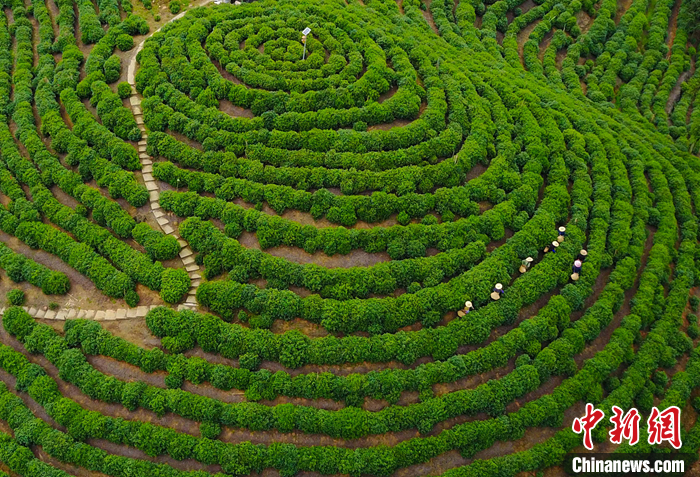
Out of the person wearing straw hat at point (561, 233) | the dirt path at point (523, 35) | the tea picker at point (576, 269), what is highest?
the dirt path at point (523, 35)

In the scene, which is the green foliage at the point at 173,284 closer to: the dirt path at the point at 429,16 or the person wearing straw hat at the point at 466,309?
the person wearing straw hat at the point at 466,309

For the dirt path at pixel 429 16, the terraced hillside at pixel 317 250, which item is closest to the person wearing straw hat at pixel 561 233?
the terraced hillside at pixel 317 250

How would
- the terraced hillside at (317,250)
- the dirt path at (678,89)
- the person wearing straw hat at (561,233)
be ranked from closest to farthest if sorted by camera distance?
the terraced hillside at (317,250)
the person wearing straw hat at (561,233)
the dirt path at (678,89)

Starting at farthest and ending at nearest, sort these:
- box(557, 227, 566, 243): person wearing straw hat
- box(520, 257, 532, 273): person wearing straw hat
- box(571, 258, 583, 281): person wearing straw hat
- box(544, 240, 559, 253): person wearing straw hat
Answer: box(557, 227, 566, 243): person wearing straw hat < box(544, 240, 559, 253): person wearing straw hat < box(571, 258, 583, 281): person wearing straw hat < box(520, 257, 532, 273): person wearing straw hat

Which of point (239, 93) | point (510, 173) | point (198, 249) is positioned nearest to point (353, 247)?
point (198, 249)

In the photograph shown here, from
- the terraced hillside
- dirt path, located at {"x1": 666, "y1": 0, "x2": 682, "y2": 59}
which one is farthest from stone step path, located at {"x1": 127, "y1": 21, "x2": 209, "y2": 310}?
dirt path, located at {"x1": 666, "y1": 0, "x2": 682, "y2": 59}

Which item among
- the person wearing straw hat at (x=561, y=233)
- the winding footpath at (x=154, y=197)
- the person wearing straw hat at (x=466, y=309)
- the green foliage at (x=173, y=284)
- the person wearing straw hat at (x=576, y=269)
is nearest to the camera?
the green foliage at (x=173, y=284)

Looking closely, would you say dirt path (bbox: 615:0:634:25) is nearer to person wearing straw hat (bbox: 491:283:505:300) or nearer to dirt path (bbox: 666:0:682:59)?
dirt path (bbox: 666:0:682:59)

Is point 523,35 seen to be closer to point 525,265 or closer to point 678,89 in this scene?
point 678,89

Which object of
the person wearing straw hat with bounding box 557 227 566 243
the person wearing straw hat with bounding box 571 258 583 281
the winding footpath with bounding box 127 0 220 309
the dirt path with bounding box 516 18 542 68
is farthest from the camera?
the dirt path with bounding box 516 18 542 68
